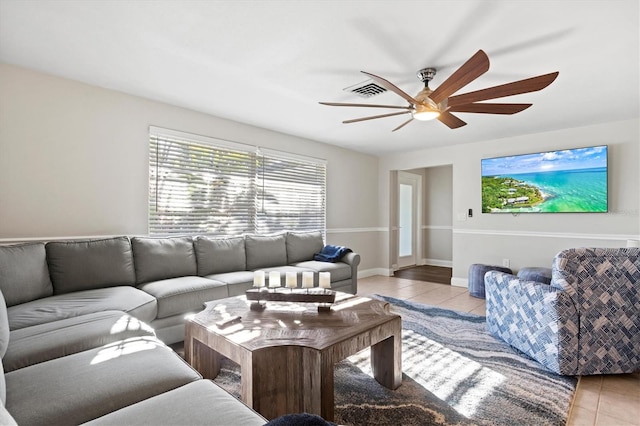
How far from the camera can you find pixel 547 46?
2268mm

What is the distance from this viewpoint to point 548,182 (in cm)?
431

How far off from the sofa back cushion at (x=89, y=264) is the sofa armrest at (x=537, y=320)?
331cm

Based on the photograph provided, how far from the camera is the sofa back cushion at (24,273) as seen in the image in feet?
6.98

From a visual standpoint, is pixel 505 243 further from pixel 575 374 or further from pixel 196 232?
pixel 196 232

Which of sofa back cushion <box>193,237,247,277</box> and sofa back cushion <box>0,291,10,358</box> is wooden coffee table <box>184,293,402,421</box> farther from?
sofa back cushion <box>193,237,247,277</box>

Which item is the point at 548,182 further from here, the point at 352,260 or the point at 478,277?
the point at 352,260

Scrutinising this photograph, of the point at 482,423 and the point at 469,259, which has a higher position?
the point at 469,259

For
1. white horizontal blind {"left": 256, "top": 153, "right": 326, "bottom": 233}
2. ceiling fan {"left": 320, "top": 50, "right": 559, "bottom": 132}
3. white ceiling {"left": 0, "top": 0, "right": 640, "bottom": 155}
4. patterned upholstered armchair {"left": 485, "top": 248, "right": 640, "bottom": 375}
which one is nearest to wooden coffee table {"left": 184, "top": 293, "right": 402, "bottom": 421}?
patterned upholstered armchair {"left": 485, "top": 248, "right": 640, "bottom": 375}

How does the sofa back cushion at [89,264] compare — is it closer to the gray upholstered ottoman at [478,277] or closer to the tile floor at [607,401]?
the tile floor at [607,401]

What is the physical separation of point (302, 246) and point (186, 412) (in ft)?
11.2

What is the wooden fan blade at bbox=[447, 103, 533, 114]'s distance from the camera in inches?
95.6

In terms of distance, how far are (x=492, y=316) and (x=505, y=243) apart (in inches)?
93.7

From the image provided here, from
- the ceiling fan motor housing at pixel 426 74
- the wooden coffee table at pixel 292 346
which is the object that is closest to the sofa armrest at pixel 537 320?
the wooden coffee table at pixel 292 346

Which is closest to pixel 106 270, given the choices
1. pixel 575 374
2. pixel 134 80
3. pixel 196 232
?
pixel 196 232
